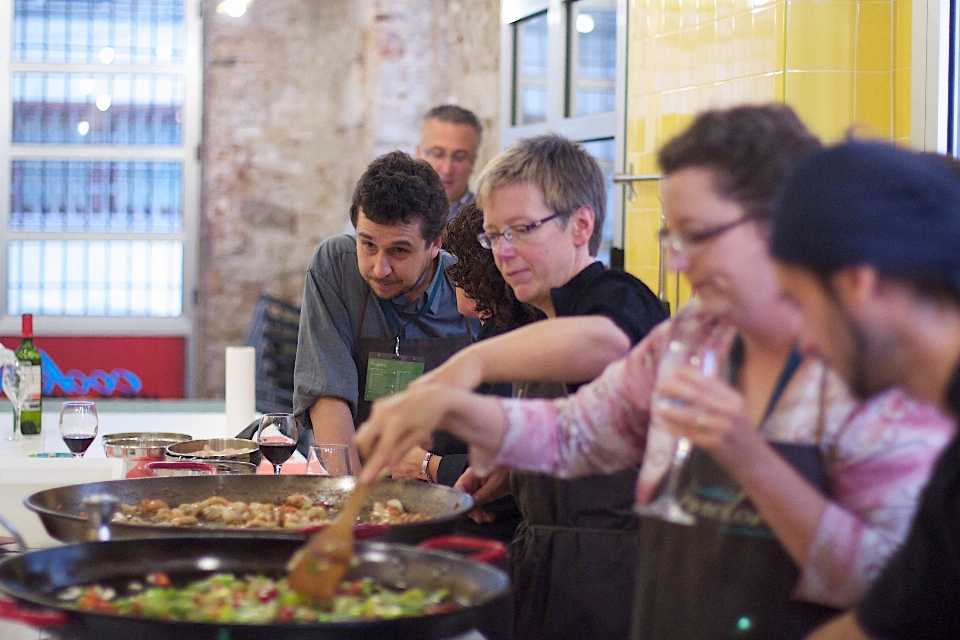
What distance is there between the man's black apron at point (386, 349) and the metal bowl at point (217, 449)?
12.0 inches

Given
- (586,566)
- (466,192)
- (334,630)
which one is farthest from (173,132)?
(334,630)

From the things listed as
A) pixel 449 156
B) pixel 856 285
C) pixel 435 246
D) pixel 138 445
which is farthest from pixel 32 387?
pixel 856 285

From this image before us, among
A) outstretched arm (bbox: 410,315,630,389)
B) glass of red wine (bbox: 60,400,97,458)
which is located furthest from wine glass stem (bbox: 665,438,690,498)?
glass of red wine (bbox: 60,400,97,458)

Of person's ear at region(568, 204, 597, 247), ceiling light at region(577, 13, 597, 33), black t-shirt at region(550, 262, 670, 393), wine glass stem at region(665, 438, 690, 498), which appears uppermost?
ceiling light at region(577, 13, 597, 33)

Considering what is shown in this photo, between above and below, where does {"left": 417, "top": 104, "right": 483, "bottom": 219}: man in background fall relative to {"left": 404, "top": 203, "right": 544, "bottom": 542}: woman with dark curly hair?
above

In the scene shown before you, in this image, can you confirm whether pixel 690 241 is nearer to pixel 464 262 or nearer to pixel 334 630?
pixel 334 630

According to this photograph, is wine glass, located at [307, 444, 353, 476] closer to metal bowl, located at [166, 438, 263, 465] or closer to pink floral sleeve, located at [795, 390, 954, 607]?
metal bowl, located at [166, 438, 263, 465]

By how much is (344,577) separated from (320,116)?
6905mm

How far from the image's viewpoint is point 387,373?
8.45 feet

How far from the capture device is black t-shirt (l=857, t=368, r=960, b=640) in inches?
36.6

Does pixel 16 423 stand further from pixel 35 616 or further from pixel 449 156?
pixel 35 616

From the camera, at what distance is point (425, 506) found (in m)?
1.83

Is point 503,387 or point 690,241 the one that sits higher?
point 690,241

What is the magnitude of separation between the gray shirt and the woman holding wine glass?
1236mm
